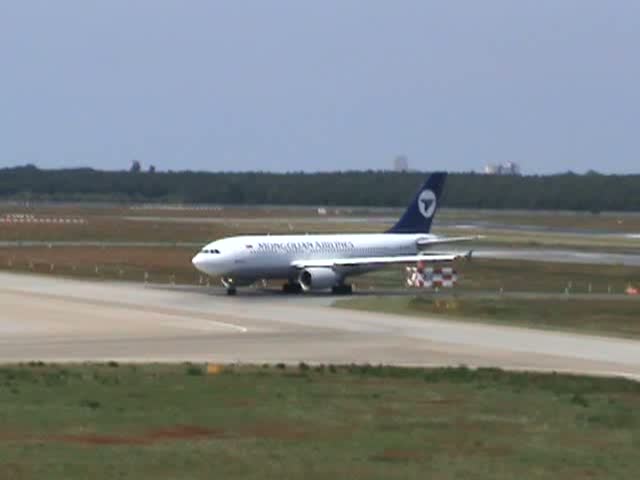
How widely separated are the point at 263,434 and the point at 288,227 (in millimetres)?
108686

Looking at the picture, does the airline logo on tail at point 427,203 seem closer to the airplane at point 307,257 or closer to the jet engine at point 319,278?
the airplane at point 307,257

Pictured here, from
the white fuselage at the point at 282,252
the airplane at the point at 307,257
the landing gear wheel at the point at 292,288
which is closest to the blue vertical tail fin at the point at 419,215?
the airplane at the point at 307,257

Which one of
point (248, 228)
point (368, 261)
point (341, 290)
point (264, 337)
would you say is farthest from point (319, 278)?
point (248, 228)

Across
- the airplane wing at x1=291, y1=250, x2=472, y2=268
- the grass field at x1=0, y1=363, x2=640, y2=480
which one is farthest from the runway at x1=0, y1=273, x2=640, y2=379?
the grass field at x1=0, y1=363, x2=640, y2=480

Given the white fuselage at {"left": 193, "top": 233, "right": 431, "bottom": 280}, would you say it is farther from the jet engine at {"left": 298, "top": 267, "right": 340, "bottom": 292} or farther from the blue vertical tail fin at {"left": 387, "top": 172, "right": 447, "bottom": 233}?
the blue vertical tail fin at {"left": 387, "top": 172, "right": 447, "bottom": 233}

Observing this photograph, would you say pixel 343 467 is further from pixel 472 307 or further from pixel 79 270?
pixel 79 270

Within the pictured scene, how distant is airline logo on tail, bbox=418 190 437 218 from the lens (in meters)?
77.8

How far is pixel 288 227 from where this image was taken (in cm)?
13700

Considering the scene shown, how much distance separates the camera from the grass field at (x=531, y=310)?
187 feet

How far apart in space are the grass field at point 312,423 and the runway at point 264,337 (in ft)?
14.0

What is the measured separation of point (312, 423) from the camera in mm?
29859

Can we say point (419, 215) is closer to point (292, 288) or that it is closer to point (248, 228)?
point (292, 288)

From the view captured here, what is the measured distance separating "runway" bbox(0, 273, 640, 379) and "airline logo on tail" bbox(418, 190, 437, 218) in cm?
1144

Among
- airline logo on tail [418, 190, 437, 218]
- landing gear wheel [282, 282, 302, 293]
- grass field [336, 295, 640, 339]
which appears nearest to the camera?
grass field [336, 295, 640, 339]
